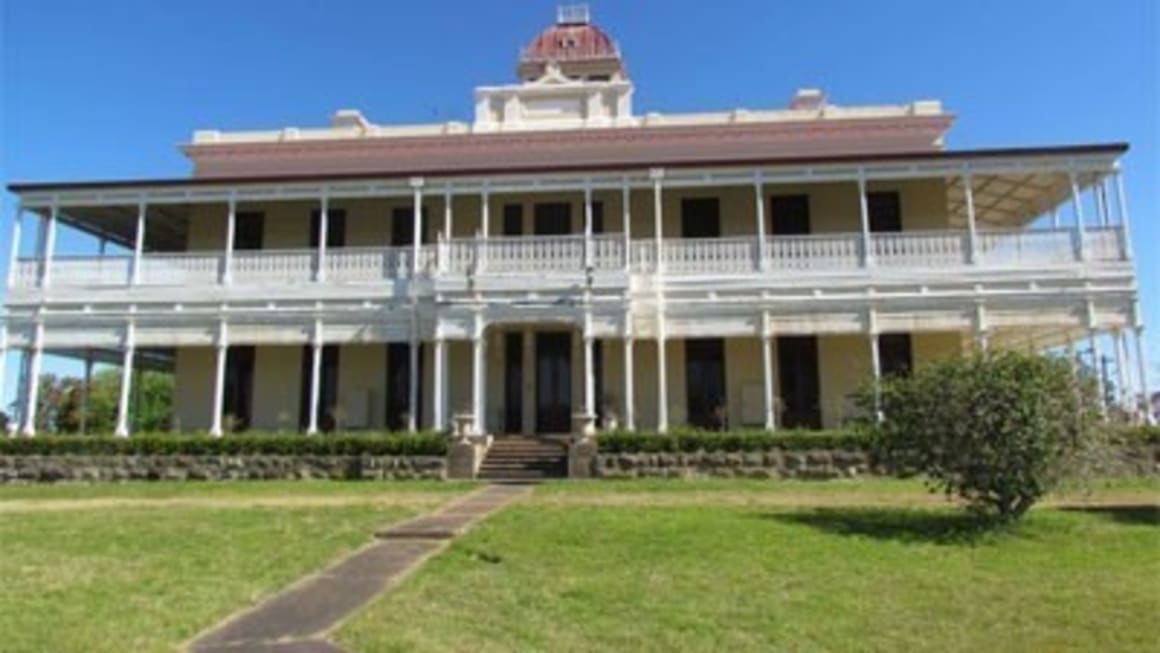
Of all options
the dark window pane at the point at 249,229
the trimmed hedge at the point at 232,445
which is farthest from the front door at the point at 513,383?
the dark window pane at the point at 249,229

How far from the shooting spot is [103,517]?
11648mm

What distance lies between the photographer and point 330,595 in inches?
270

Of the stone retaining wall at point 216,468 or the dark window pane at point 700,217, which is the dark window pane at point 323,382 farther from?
the dark window pane at point 700,217

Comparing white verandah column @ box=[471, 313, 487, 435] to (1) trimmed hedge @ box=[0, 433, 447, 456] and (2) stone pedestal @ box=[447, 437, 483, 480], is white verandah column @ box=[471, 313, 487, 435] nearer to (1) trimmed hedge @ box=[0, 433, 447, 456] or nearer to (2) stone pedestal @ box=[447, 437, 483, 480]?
(2) stone pedestal @ box=[447, 437, 483, 480]

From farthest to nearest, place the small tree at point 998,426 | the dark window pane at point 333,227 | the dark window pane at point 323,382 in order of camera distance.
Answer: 1. the dark window pane at point 333,227
2. the dark window pane at point 323,382
3. the small tree at point 998,426

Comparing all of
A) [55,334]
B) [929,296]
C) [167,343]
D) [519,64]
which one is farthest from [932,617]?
[519,64]

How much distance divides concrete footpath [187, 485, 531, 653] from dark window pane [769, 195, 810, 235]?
565 inches

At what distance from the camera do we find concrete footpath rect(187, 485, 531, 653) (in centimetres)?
552

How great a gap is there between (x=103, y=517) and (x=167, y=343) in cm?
1064

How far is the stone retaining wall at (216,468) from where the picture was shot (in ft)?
59.2

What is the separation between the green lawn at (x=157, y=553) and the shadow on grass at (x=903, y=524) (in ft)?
16.3

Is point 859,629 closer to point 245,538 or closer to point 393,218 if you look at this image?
point 245,538

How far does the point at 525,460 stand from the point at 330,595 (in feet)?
40.0

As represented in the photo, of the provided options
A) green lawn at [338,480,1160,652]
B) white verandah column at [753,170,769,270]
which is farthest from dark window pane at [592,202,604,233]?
green lawn at [338,480,1160,652]
